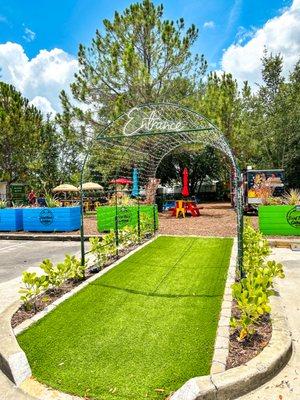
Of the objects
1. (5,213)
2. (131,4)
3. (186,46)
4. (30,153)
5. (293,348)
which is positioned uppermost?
(131,4)

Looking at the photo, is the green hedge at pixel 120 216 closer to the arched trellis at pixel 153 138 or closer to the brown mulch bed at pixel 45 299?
the arched trellis at pixel 153 138

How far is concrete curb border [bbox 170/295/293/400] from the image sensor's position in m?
2.71

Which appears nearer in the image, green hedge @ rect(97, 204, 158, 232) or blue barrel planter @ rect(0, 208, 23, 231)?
green hedge @ rect(97, 204, 158, 232)

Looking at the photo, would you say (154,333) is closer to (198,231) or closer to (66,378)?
(66,378)

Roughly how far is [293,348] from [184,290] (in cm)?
195

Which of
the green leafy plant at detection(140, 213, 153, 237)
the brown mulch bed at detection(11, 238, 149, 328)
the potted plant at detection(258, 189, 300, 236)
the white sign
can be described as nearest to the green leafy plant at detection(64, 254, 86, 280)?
the brown mulch bed at detection(11, 238, 149, 328)

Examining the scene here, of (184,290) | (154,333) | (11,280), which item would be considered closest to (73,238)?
(11,280)

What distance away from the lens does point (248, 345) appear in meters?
3.45

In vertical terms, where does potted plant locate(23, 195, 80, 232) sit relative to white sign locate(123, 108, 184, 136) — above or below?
below

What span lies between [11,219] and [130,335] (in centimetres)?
1066

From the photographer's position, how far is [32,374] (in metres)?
3.13

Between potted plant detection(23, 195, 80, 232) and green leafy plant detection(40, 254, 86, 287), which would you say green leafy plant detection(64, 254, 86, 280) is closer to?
green leafy plant detection(40, 254, 86, 287)

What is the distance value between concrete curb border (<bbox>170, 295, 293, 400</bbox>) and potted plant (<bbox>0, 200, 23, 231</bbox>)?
455 inches

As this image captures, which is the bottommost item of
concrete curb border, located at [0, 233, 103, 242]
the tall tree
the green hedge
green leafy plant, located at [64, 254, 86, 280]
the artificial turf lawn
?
the artificial turf lawn
